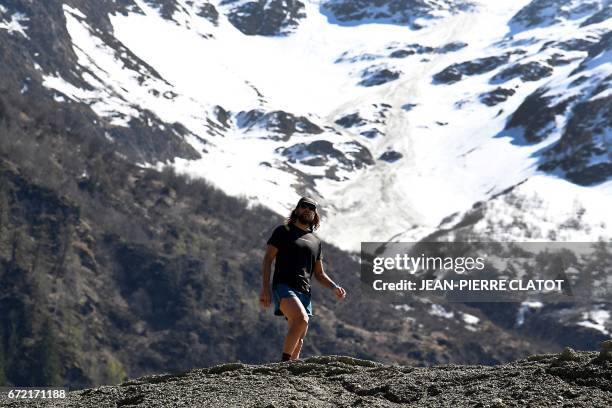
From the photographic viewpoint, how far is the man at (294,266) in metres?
21.6

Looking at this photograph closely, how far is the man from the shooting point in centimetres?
2161

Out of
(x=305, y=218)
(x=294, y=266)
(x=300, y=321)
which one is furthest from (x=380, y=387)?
(x=305, y=218)

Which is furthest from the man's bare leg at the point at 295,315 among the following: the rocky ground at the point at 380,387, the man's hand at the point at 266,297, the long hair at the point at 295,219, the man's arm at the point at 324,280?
the long hair at the point at 295,219

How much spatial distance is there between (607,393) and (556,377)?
1.37 metres

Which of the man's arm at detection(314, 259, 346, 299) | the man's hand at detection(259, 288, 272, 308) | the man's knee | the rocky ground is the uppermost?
the man's arm at detection(314, 259, 346, 299)

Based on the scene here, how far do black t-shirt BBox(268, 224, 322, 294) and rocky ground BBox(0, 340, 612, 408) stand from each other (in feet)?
5.99

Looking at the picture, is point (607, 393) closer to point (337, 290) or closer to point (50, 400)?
point (337, 290)

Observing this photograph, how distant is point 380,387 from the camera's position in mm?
22078

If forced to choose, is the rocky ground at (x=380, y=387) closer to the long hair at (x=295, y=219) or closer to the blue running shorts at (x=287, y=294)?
the blue running shorts at (x=287, y=294)

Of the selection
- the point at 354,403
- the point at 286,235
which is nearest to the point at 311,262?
the point at 286,235

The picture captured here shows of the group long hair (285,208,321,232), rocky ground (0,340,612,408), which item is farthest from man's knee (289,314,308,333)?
long hair (285,208,321,232)

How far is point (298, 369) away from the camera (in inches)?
931

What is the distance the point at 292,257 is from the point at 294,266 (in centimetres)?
16

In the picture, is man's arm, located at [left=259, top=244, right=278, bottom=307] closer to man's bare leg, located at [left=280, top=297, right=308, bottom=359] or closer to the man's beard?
man's bare leg, located at [left=280, top=297, right=308, bottom=359]
